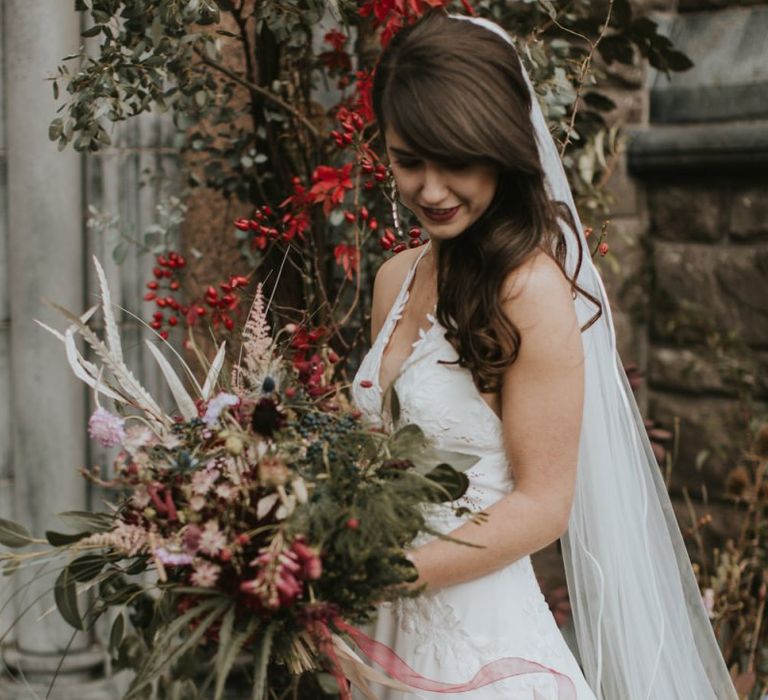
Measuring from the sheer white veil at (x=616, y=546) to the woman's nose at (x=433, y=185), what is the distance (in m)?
0.34

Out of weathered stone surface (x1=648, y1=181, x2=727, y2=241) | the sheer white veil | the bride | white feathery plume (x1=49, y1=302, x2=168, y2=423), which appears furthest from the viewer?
weathered stone surface (x1=648, y1=181, x2=727, y2=241)

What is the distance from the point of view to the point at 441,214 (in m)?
1.97

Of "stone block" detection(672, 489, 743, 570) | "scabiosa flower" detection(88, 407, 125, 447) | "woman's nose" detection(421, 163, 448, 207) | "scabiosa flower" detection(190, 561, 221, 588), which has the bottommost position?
"stone block" detection(672, 489, 743, 570)

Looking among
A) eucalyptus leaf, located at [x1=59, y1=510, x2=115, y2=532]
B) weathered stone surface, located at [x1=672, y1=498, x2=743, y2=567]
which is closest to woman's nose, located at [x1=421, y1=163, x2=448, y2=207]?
eucalyptus leaf, located at [x1=59, y1=510, x2=115, y2=532]

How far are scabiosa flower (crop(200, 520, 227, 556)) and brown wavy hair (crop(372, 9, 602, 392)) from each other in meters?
0.57

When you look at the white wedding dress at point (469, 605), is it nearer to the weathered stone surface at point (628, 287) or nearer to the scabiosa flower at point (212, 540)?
the scabiosa flower at point (212, 540)

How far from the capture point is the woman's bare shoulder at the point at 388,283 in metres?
2.44

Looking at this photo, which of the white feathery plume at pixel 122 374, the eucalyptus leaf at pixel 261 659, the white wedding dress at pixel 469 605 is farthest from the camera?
the white wedding dress at pixel 469 605

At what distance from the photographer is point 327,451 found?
1.66m

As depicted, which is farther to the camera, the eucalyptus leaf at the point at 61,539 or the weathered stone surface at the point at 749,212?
the weathered stone surface at the point at 749,212

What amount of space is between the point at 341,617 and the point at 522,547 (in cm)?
41

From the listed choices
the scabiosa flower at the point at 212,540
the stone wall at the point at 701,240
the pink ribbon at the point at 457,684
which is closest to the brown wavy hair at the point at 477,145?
the pink ribbon at the point at 457,684

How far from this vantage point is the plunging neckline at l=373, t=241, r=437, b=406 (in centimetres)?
215

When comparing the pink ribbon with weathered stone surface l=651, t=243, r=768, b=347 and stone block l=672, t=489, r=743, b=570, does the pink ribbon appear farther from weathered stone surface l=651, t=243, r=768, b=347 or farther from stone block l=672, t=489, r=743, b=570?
weathered stone surface l=651, t=243, r=768, b=347
